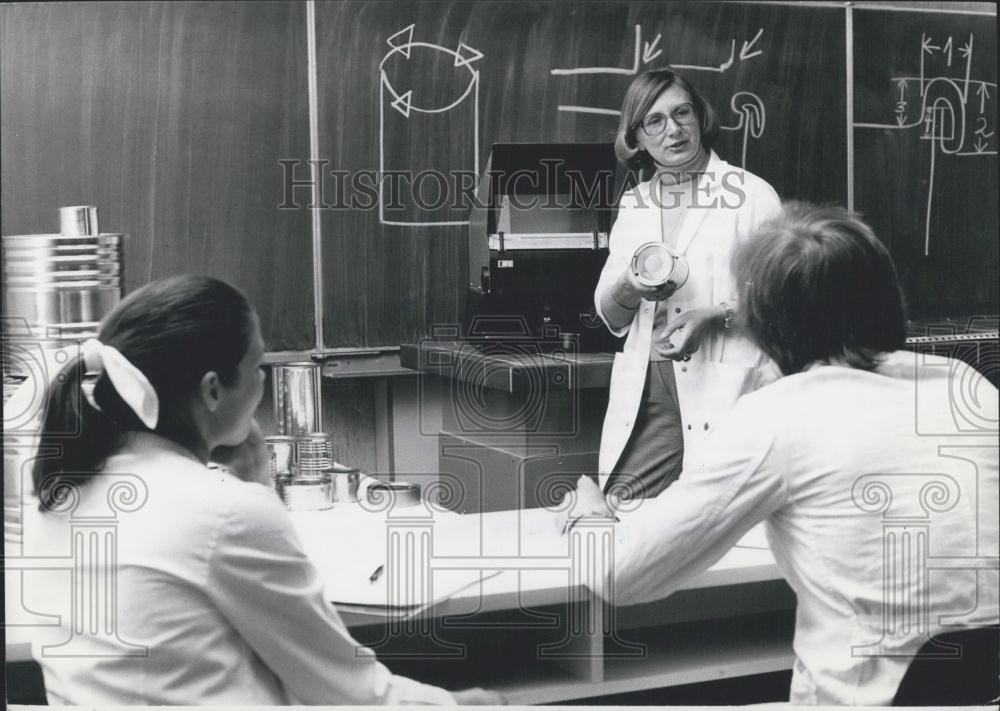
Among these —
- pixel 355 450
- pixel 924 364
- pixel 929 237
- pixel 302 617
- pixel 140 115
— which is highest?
pixel 140 115

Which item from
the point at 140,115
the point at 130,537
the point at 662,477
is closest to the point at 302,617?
the point at 130,537

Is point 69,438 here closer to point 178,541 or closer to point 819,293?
point 178,541

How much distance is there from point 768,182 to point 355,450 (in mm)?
1079

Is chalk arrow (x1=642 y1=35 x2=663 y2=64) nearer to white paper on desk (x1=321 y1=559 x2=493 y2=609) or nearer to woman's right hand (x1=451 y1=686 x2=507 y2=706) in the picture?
white paper on desk (x1=321 y1=559 x2=493 y2=609)

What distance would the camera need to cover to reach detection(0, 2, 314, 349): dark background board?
2.32 meters

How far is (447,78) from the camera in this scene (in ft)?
8.48

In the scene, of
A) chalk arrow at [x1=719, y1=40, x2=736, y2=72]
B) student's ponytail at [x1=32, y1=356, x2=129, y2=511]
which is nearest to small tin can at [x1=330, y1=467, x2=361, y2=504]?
student's ponytail at [x1=32, y1=356, x2=129, y2=511]

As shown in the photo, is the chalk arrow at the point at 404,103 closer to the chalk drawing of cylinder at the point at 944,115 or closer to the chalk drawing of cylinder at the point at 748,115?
the chalk drawing of cylinder at the point at 748,115

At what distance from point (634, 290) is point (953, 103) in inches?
33.8

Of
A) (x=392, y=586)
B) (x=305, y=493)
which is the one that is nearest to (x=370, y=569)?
(x=392, y=586)

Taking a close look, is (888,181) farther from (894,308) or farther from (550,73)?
(550,73)

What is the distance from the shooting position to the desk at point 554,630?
2.12 m

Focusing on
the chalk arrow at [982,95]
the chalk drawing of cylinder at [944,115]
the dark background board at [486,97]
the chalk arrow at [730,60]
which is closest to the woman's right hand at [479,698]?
the dark background board at [486,97]

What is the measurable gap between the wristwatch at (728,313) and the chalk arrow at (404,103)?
2.93 ft
